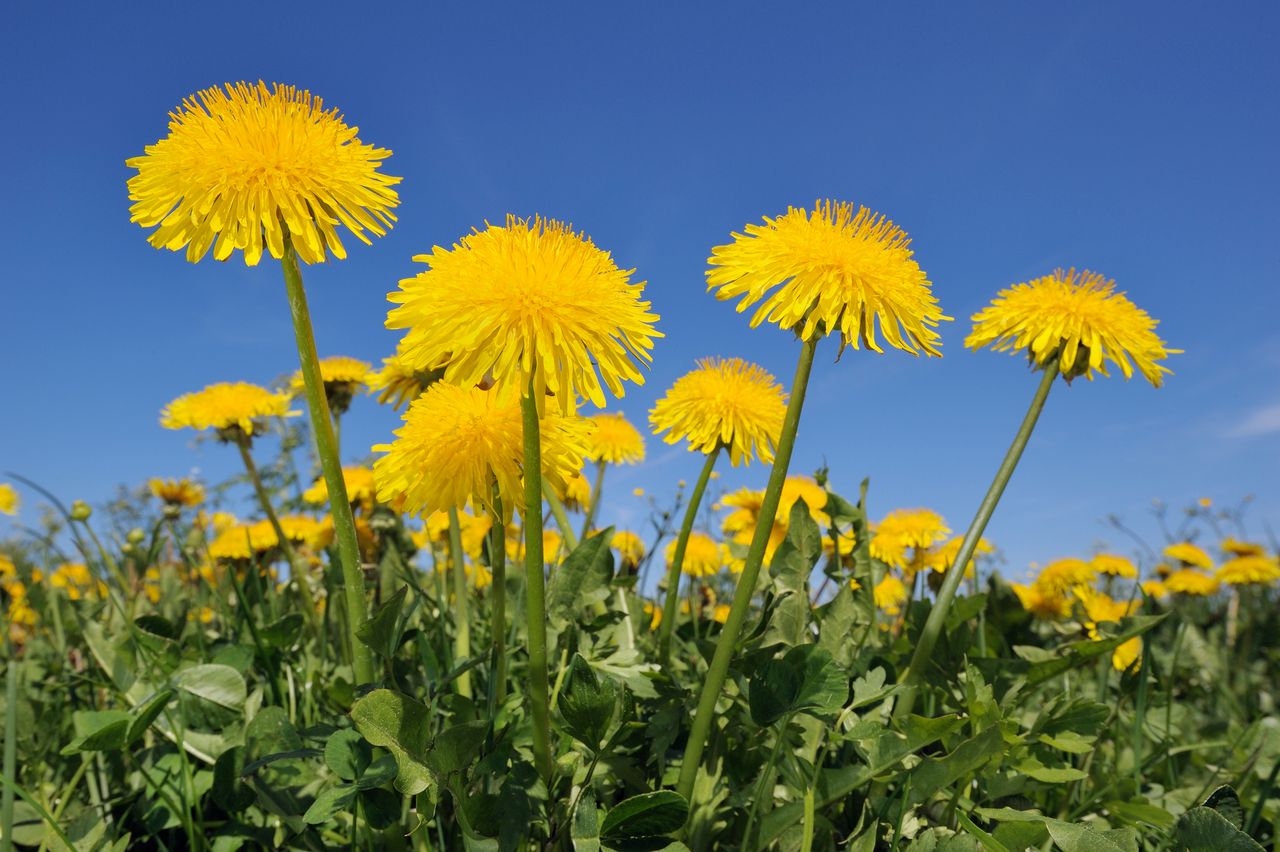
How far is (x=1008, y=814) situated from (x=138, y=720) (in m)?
1.72

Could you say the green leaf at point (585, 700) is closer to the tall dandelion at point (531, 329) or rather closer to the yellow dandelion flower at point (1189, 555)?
the tall dandelion at point (531, 329)

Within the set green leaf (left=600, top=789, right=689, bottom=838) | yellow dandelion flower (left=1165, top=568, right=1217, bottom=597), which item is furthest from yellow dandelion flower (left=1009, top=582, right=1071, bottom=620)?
green leaf (left=600, top=789, right=689, bottom=838)

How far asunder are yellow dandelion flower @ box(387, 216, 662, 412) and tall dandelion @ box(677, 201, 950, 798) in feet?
0.91

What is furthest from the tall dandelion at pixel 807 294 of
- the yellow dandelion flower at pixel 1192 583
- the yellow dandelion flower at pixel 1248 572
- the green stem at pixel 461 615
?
the yellow dandelion flower at pixel 1248 572

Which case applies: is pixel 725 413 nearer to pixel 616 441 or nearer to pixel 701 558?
pixel 616 441

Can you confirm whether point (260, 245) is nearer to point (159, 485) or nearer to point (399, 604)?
point (399, 604)

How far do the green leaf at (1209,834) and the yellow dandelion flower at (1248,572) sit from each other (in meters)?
4.99

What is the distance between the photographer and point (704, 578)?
451 cm

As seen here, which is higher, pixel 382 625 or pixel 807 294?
pixel 807 294

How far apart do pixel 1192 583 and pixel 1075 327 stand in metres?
4.44

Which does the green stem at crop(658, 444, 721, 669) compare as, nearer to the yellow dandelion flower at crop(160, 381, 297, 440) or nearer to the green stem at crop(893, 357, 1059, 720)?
the green stem at crop(893, 357, 1059, 720)

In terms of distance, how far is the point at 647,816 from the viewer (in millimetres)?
1418

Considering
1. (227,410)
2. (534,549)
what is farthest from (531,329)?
(227,410)

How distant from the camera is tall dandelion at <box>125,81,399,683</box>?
148 centimetres
